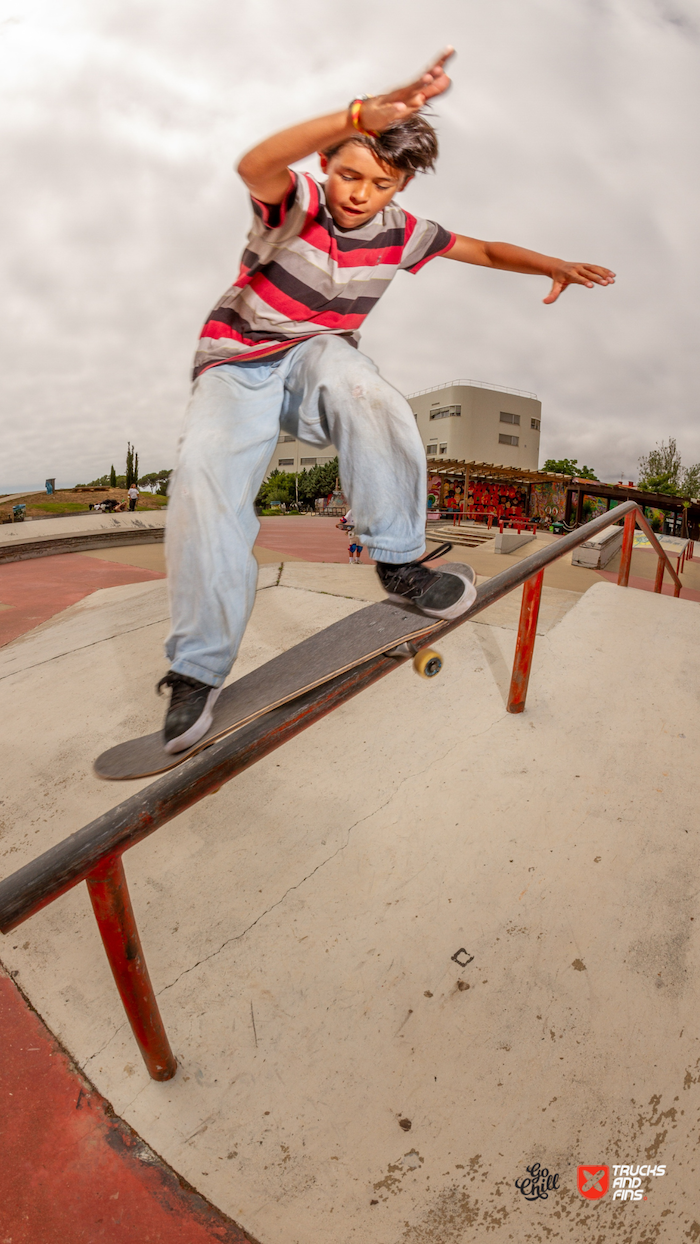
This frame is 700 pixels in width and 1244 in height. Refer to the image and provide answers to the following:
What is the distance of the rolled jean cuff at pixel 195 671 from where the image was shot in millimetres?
1343

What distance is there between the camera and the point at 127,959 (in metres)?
1.49

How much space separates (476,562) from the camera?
1320 cm

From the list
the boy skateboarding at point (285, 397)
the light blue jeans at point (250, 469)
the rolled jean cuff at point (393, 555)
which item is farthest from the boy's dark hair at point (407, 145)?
the rolled jean cuff at point (393, 555)

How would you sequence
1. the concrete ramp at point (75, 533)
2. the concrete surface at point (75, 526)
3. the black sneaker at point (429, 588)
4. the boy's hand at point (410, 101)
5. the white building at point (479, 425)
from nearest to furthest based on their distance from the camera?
the boy's hand at point (410, 101)
the black sneaker at point (429, 588)
the concrete ramp at point (75, 533)
the concrete surface at point (75, 526)
the white building at point (479, 425)

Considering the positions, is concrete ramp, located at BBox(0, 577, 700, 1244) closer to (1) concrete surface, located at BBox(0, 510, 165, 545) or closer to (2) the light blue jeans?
(2) the light blue jeans

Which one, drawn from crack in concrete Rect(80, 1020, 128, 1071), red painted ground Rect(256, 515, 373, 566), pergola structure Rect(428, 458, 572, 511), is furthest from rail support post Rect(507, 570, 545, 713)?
pergola structure Rect(428, 458, 572, 511)

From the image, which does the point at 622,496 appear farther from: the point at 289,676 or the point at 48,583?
the point at 289,676

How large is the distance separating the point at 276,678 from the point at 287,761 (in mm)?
1301

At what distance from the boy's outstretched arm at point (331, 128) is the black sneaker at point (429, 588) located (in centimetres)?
92

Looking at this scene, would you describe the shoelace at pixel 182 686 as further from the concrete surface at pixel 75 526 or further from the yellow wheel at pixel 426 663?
the concrete surface at pixel 75 526

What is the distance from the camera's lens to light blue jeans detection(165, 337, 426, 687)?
1.24m

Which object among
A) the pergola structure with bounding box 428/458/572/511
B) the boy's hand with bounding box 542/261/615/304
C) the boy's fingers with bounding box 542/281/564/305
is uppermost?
the pergola structure with bounding box 428/458/572/511

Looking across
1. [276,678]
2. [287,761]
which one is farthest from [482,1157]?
[287,761]

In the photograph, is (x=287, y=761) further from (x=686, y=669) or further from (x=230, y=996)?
(x=686, y=669)
